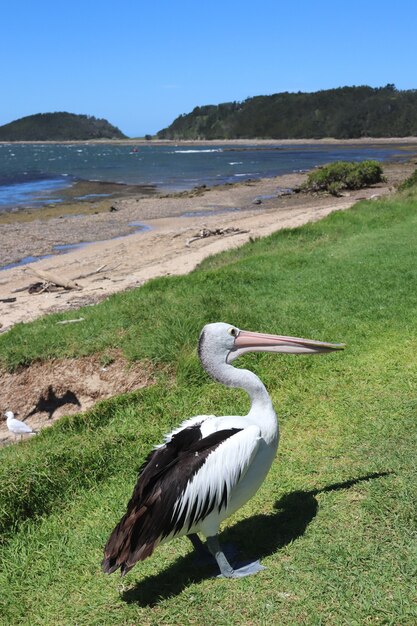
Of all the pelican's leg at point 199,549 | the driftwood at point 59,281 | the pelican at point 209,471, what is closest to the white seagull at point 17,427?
the pelican at point 209,471

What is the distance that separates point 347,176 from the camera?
32000 millimetres

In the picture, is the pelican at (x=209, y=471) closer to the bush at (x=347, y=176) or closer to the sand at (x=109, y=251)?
the sand at (x=109, y=251)

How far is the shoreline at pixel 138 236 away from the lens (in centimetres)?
1459

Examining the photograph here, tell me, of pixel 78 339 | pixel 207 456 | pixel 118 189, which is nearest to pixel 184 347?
pixel 78 339

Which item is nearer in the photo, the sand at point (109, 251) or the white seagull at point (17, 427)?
the white seagull at point (17, 427)

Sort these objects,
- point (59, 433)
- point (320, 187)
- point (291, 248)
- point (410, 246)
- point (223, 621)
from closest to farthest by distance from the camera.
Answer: point (223, 621) → point (59, 433) → point (410, 246) → point (291, 248) → point (320, 187)

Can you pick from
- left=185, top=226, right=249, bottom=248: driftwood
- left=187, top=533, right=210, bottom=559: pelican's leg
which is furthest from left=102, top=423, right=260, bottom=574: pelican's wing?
left=185, top=226, right=249, bottom=248: driftwood

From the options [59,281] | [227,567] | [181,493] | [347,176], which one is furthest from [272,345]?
[347,176]

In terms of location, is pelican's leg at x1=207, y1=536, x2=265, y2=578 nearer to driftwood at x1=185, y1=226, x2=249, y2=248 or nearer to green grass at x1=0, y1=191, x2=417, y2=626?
green grass at x1=0, y1=191, x2=417, y2=626

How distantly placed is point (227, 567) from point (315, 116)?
163830 millimetres

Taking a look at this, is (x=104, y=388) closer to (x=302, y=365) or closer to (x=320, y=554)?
(x=302, y=365)

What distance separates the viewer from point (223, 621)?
3.57 meters

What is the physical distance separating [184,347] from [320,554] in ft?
13.2

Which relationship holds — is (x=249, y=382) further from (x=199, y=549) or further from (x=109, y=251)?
(x=109, y=251)
